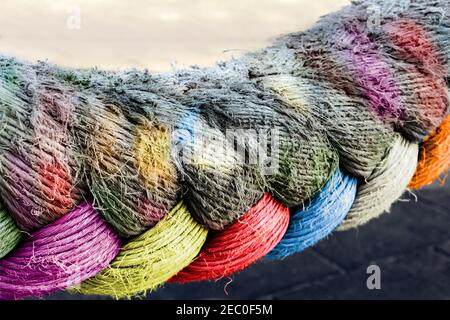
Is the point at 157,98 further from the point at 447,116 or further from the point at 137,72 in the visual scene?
the point at 447,116

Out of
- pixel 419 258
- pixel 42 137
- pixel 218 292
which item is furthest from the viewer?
pixel 419 258

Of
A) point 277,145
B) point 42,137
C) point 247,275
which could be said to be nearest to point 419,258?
point 247,275

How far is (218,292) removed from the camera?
5.37 feet

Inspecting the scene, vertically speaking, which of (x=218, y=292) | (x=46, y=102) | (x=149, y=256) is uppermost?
(x=46, y=102)

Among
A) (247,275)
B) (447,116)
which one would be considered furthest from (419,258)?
(447,116)

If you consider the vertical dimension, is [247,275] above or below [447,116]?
below

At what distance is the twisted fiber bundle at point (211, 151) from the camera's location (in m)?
0.47

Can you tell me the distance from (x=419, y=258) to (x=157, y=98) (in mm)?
1436

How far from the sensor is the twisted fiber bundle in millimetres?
469

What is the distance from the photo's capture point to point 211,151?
50 centimetres

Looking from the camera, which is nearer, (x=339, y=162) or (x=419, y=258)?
(x=339, y=162)

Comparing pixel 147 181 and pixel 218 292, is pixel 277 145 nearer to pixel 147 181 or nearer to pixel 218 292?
pixel 147 181

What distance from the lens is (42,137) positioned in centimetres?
46

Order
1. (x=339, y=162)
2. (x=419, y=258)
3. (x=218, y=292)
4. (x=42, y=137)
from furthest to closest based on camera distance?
(x=419, y=258) < (x=218, y=292) < (x=339, y=162) < (x=42, y=137)
